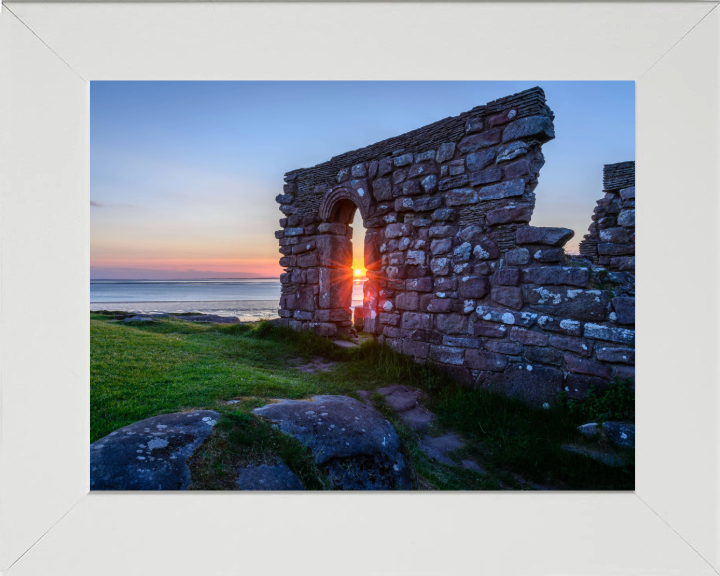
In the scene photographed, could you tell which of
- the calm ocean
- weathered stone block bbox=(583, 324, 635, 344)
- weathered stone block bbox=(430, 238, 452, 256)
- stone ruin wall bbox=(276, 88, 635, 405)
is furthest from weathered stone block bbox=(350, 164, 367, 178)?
the calm ocean

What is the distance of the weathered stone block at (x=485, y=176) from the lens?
4.19 metres

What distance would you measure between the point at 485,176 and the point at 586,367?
7.42ft

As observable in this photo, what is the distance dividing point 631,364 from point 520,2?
114 inches

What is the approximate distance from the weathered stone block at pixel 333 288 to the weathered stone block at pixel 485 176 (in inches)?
117

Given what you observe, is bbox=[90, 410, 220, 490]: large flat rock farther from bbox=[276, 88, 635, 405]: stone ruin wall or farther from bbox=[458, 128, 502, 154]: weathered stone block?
bbox=[458, 128, 502, 154]: weathered stone block

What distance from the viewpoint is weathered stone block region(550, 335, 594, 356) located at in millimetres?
3432

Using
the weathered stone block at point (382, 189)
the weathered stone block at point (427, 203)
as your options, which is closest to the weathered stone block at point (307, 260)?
the weathered stone block at point (382, 189)

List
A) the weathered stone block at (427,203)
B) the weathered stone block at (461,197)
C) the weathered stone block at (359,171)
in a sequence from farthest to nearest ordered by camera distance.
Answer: the weathered stone block at (359,171) < the weathered stone block at (427,203) < the weathered stone block at (461,197)

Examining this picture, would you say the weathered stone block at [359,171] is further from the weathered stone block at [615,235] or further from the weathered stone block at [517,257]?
the weathered stone block at [615,235]

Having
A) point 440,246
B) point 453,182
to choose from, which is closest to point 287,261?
point 440,246

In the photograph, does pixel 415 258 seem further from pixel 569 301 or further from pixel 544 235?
pixel 569 301

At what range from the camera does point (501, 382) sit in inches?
158
